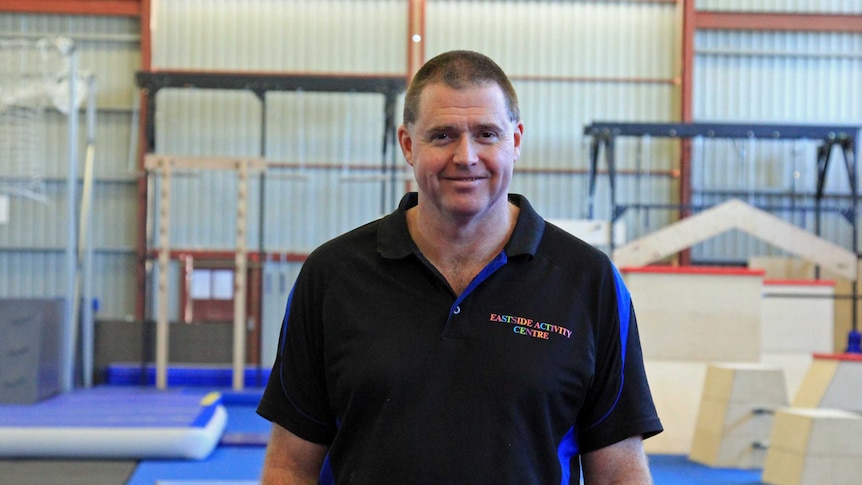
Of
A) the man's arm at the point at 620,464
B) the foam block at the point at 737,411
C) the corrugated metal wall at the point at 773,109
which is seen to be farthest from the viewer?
the corrugated metal wall at the point at 773,109

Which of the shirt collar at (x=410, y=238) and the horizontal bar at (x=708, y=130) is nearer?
the shirt collar at (x=410, y=238)

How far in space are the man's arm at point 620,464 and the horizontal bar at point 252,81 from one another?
30.8 feet

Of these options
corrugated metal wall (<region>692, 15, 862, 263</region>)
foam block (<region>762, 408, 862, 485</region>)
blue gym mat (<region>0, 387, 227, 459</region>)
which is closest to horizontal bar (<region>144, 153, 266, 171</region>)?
blue gym mat (<region>0, 387, 227, 459</region>)

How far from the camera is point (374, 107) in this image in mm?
13617

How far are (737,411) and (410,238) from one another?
205 inches

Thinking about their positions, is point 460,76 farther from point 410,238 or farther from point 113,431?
point 113,431

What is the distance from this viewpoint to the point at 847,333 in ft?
42.4

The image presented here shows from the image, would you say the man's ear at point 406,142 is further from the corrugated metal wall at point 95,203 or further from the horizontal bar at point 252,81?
the corrugated metal wall at point 95,203

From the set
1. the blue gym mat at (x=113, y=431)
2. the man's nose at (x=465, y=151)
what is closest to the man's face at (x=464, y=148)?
the man's nose at (x=465, y=151)

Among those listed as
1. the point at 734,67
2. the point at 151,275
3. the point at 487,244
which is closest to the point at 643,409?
the point at 487,244

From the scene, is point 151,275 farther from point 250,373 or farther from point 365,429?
point 365,429

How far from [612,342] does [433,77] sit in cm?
55

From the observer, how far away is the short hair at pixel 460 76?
1.79 metres

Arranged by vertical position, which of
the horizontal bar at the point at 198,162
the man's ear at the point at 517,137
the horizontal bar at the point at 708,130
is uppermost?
the horizontal bar at the point at 708,130
